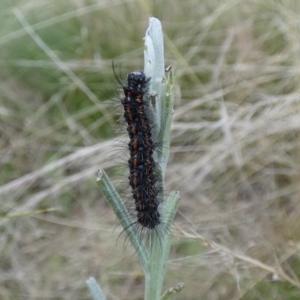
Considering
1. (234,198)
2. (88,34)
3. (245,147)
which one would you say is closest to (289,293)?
(234,198)

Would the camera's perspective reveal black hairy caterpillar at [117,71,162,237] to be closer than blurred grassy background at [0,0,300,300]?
Yes

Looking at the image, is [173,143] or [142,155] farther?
[173,143]

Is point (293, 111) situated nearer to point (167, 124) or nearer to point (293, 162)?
point (293, 162)

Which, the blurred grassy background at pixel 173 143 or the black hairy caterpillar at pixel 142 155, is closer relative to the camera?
the black hairy caterpillar at pixel 142 155

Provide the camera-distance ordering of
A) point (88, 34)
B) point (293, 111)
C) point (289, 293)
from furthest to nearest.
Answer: point (88, 34) < point (293, 111) < point (289, 293)
